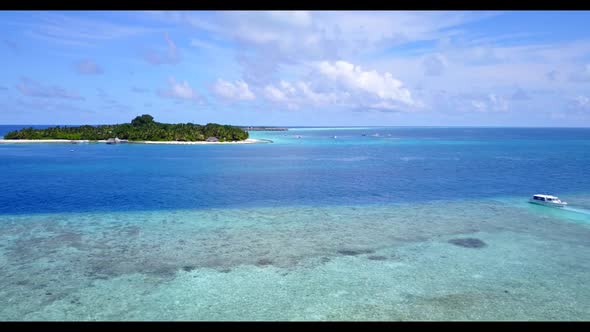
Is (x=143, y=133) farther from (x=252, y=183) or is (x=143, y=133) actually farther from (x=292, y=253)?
(x=292, y=253)

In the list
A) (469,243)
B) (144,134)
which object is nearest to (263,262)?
(469,243)

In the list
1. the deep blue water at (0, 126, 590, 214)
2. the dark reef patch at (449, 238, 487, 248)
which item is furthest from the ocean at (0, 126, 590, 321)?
the deep blue water at (0, 126, 590, 214)

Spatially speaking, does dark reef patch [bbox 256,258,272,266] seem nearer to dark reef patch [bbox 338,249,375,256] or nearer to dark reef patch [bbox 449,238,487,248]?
dark reef patch [bbox 338,249,375,256]

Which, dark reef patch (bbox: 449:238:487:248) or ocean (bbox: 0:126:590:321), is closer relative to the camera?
ocean (bbox: 0:126:590:321)

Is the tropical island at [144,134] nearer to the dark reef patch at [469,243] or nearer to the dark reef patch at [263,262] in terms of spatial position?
the dark reef patch at [263,262]

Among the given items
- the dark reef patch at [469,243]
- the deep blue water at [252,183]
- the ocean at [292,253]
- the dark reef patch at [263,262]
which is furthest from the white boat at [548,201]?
the dark reef patch at [263,262]

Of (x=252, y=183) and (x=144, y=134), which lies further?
(x=144, y=134)

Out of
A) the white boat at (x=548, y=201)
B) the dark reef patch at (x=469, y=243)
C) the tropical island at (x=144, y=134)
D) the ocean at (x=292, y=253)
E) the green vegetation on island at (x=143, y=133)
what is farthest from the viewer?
the green vegetation on island at (x=143, y=133)
